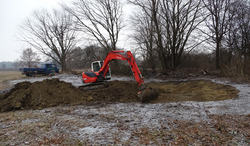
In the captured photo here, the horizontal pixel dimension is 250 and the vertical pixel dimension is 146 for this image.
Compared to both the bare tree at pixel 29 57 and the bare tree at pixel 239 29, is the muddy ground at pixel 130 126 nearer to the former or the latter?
the bare tree at pixel 239 29

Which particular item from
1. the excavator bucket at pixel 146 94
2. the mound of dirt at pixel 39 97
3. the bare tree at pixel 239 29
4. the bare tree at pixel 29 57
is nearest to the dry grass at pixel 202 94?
the excavator bucket at pixel 146 94

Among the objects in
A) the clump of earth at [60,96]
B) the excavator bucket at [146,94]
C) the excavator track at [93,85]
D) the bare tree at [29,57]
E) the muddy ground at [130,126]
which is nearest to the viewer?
the muddy ground at [130,126]

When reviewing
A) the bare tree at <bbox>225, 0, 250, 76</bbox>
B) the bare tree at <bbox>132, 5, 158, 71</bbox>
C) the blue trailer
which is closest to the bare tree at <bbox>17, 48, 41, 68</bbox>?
the blue trailer

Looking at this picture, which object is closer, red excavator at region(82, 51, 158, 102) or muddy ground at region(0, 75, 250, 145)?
muddy ground at region(0, 75, 250, 145)

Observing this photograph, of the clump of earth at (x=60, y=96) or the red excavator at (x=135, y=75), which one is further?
Answer: the red excavator at (x=135, y=75)

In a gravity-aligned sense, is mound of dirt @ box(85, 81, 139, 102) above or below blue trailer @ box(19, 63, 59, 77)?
below

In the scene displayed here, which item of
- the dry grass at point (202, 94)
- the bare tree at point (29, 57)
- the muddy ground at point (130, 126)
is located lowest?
the muddy ground at point (130, 126)

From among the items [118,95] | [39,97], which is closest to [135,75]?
[118,95]

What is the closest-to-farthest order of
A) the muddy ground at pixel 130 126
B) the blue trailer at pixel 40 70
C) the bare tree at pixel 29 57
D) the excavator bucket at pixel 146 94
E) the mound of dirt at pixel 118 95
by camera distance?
the muddy ground at pixel 130 126 → the excavator bucket at pixel 146 94 → the mound of dirt at pixel 118 95 → the blue trailer at pixel 40 70 → the bare tree at pixel 29 57

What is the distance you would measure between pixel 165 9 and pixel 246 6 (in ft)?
31.9

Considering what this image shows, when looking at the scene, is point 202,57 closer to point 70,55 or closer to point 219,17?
point 219,17

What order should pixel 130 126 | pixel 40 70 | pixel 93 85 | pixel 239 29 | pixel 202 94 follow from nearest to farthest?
pixel 130 126 → pixel 202 94 → pixel 93 85 → pixel 239 29 → pixel 40 70

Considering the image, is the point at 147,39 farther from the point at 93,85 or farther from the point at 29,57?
the point at 29,57

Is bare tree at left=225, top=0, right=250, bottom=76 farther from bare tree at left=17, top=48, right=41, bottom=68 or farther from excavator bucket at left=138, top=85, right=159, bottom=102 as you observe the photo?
bare tree at left=17, top=48, right=41, bottom=68
